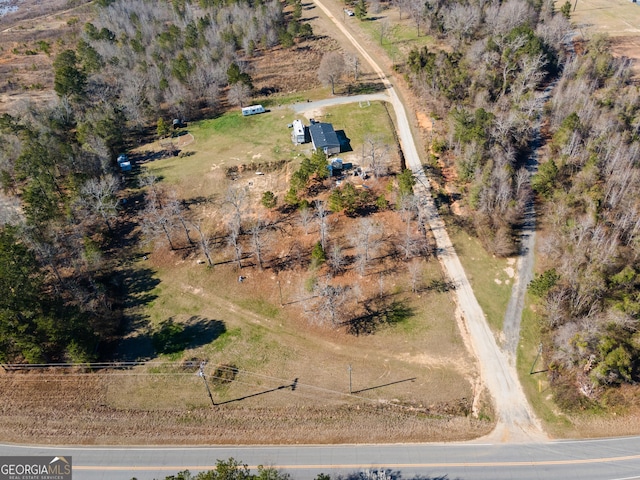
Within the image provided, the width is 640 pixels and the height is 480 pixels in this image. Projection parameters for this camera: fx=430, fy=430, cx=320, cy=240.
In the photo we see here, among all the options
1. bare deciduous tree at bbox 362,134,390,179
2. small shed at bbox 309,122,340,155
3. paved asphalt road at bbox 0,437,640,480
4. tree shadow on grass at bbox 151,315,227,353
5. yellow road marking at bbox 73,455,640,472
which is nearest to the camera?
paved asphalt road at bbox 0,437,640,480

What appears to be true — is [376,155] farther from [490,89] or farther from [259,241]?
[490,89]

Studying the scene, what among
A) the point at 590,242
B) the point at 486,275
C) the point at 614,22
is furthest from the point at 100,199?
the point at 614,22

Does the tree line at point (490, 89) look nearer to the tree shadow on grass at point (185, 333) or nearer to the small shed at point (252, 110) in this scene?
the small shed at point (252, 110)

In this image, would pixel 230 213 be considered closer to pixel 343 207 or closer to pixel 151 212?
pixel 151 212

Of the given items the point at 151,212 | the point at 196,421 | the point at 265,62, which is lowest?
the point at 196,421

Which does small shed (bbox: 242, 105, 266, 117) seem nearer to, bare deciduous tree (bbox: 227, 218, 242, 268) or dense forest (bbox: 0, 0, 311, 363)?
dense forest (bbox: 0, 0, 311, 363)

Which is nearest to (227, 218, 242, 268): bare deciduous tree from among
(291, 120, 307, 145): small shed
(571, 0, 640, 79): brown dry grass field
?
(291, 120, 307, 145): small shed

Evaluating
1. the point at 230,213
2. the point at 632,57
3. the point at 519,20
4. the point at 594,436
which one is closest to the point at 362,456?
the point at 594,436
